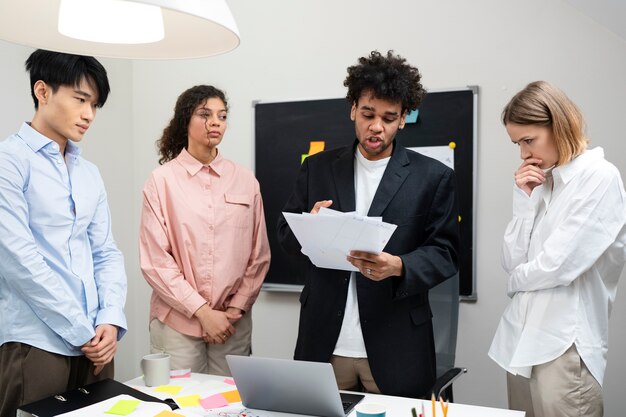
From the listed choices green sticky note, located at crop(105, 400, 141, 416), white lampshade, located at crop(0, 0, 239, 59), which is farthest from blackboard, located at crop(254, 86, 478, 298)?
white lampshade, located at crop(0, 0, 239, 59)

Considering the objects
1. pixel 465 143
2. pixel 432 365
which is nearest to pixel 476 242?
pixel 465 143

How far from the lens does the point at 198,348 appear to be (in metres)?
2.54

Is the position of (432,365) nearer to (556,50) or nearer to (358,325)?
(358,325)

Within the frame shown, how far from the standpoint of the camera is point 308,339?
6.82 ft

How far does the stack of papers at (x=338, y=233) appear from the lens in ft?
5.56

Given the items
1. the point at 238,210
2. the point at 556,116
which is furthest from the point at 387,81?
the point at 238,210

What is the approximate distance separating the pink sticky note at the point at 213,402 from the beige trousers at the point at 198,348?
80 cm

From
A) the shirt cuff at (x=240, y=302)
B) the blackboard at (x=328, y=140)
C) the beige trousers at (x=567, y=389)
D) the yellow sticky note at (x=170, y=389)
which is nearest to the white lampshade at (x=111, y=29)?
the yellow sticky note at (x=170, y=389)

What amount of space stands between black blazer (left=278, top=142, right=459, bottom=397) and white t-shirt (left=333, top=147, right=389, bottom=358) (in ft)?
0.09

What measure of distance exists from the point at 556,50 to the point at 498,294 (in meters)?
1.18

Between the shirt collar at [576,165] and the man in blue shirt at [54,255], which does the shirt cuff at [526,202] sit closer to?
the shirt collar at [576,165]

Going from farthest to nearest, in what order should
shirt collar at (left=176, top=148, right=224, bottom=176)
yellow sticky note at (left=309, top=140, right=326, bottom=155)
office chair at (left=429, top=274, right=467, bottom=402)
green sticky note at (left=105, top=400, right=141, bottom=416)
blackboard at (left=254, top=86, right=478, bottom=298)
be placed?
yellow sticky note at (left=309, top=140, right=326, bottom=155)
blackboard at (left=254, top=86, right=478, bottom=298)
shirt collar at (left=176, top=148, right=224, bottom=176)
office chair at (left=429, top=274, right=467, bottom=402)
green sticky note at (left=105, top=400, right=141, bottom=416)

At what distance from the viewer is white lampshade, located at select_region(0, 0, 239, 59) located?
122 cm

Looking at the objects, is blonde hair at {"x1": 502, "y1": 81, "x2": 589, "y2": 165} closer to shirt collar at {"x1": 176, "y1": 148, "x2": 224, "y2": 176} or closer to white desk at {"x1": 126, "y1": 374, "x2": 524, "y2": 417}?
white desk at {"x1": 126, "y1": 374, "x2": 524, "y2": 417}
